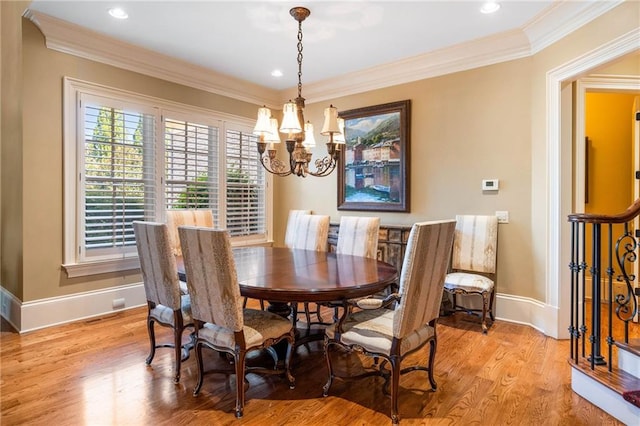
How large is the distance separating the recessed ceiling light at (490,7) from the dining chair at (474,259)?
1.90m

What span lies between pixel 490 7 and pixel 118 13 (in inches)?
127

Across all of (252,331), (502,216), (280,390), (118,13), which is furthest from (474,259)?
(118,13)

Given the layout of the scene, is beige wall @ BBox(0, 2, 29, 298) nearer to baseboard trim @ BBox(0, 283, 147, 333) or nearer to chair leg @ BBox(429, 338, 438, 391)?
baseboard trim @ BBox(0, 283, 147, 333)

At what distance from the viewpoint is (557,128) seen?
3.20m

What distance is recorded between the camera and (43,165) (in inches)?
132

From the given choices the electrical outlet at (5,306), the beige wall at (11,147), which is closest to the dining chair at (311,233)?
the beige wall at (11,147)

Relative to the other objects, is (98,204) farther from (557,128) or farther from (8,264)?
(557,128)

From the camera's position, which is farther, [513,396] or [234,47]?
[234,47]

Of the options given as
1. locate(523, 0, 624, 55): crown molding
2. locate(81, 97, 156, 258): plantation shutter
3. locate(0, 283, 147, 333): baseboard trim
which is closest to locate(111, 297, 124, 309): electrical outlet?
locate(0, 283, 147, 333): baseboard trim

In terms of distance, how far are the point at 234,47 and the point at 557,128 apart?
3.28 m

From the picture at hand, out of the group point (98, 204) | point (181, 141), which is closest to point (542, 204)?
point (181, 141)

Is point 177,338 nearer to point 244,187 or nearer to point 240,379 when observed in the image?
point 240,379

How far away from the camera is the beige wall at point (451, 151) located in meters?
3.29

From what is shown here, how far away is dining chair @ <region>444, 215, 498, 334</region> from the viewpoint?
347cm
